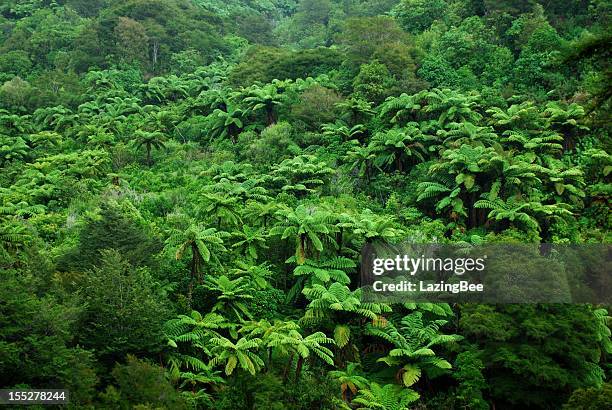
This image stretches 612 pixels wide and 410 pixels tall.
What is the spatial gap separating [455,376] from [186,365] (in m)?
6.82

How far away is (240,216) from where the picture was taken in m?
21.0

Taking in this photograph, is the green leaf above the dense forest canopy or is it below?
below

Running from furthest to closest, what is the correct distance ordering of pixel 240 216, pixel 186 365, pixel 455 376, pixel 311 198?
1. pixel 311 198
2. pixel 240 216
3. pixel 455 376
4. pixel 186 365

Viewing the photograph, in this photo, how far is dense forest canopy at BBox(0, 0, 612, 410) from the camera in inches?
543

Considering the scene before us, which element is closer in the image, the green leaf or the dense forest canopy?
the dense forest canopy

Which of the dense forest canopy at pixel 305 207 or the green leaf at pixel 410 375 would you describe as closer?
the dense forest canopy at pixel 305 207

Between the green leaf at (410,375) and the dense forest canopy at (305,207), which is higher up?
the dense forest canopy at (305,207)

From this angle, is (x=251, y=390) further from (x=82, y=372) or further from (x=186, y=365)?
(x=82, y=372)

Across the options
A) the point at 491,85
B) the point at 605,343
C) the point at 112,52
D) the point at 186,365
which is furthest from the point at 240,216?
the point at 112,52

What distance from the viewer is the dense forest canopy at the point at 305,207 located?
543 inches

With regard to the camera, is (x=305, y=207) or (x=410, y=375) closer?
(x=410, y=375)

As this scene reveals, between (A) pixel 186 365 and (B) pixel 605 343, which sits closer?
(A) pixel 186 365

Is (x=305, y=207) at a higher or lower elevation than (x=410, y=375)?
higher

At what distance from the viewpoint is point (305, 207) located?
21500 mm
